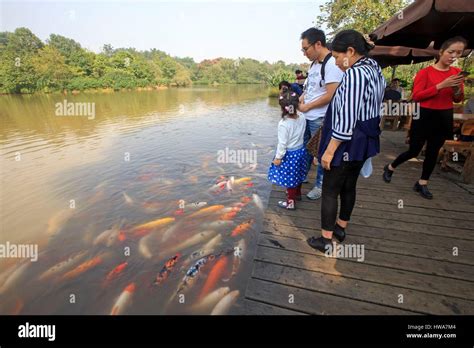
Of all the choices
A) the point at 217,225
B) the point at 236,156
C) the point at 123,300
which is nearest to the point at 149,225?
the point at 217,225

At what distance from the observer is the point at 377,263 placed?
94.5 inches

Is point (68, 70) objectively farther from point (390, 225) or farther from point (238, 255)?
point (390, 225)

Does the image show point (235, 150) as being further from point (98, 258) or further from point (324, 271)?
point (324, 271)

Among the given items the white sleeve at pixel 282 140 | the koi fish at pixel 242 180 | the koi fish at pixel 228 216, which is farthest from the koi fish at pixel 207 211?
the white sleeve at pixel 282 140

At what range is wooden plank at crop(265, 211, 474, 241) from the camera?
278 cm

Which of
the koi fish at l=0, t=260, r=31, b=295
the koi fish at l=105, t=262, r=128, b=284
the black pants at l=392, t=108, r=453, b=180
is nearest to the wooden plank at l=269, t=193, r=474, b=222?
the black pants at l=392, t=108, r=453, b=180

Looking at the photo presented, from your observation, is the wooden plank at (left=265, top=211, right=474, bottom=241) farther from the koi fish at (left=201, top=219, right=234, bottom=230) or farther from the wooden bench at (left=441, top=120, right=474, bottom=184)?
the wooden bench at (left=441, top=120, right=474, bottom=184)

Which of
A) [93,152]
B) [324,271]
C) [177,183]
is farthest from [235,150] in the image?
[324,271]

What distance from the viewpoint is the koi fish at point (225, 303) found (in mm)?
2910

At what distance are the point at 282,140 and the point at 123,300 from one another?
3.02 m

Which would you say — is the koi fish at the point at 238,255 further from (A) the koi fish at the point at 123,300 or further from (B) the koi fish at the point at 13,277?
(B) the koi fish at the point at 13,277

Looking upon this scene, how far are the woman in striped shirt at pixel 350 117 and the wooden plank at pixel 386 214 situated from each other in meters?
1.00
